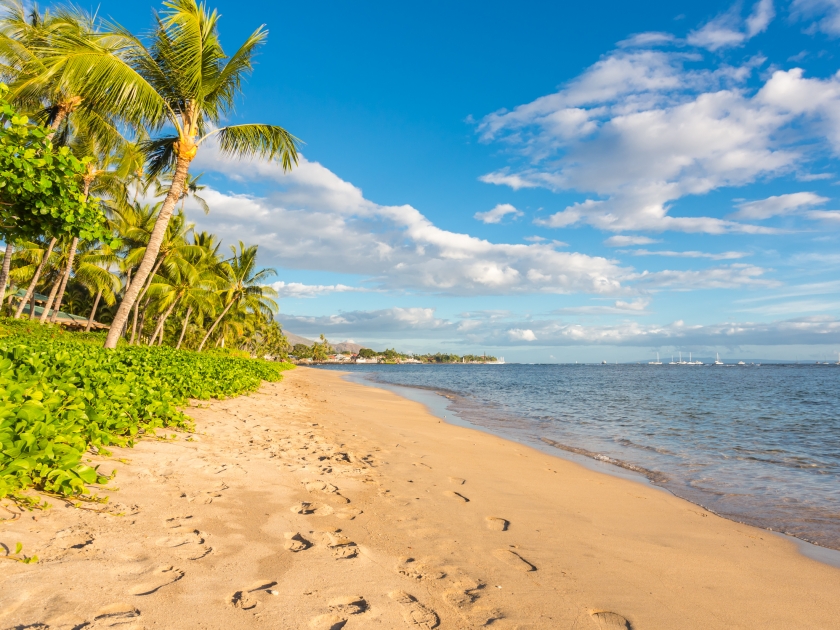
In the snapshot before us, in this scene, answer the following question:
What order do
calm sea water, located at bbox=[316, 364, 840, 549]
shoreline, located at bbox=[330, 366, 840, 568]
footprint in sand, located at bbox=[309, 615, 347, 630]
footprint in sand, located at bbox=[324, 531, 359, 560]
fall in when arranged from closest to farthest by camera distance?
footprint in sand, located at bbox=[309, 615, 347, 630] < footprint in sand, located at bbox=[324, 531, 359, 560] < shoreline, located at bbox=[330, 366, 840, 568] < calm sea water, located at bbox=[316, 364, 840, 549]

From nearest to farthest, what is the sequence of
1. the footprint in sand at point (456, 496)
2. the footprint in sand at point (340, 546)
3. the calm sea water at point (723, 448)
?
1. the footprint in sand at point (340, 546)
2. the footprint in sand at point (456, 496)
3. the calm sea water at point (723, 448)

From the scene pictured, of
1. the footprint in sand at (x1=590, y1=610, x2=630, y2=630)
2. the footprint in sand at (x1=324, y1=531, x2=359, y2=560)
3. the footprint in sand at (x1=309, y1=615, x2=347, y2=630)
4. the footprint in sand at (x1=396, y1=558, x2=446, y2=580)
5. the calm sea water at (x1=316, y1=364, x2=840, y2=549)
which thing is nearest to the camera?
the footprint in sand at (x1=309, y1=615, x2=347, y2=630)

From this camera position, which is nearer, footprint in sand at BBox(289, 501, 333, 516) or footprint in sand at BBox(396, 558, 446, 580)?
footprint in sand at BBox(396, 558, 446, 580)

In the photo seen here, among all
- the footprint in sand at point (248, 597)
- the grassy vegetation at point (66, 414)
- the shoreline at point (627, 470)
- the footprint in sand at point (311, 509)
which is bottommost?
the shoreline at point (627, 470)

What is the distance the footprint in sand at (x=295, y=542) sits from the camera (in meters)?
3.44

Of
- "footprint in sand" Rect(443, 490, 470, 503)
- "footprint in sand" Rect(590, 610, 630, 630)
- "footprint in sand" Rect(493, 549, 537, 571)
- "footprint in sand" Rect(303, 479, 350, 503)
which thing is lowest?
"footprint in sand" Rect(443, 490, 470, 503)

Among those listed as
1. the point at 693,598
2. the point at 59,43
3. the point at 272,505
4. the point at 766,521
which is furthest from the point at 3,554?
the point at 59,43

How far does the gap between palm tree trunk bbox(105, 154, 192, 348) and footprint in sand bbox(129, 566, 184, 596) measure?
359 inches

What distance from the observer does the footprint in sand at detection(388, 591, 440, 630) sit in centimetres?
262

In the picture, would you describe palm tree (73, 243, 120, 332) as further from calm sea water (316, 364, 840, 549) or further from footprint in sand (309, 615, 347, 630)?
footprint in sand (309, 615, 347, 630)

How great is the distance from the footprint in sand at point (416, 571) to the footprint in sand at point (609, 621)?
38.9 inches

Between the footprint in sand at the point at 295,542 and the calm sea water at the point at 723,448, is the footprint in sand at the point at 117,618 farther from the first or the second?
the calm sea water at the point at 723,448

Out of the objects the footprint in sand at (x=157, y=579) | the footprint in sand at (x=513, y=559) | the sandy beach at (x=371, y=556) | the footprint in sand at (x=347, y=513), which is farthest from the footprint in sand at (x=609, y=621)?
the footprint in sand at (x=157, y=579)

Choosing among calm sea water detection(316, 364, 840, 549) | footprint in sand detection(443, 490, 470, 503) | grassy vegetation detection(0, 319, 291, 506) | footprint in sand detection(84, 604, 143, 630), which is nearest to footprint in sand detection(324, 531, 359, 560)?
footprint in sand detection(84, 604, 143, 630)
